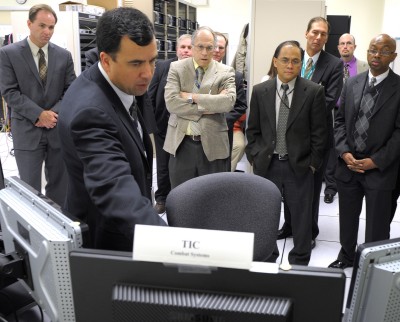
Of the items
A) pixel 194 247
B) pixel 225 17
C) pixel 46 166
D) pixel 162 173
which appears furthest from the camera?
pixel 225 17

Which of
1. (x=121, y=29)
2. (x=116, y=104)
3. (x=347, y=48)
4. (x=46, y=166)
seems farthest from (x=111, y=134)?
(x=347, y=48)

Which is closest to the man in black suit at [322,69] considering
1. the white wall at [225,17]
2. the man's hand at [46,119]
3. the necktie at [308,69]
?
the necktie at [308,69]

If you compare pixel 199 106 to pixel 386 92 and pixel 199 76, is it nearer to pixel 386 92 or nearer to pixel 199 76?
pixel 199 76

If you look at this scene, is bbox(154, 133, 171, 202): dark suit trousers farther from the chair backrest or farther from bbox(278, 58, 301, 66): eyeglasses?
the chair backrest

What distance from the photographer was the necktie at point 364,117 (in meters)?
2.34

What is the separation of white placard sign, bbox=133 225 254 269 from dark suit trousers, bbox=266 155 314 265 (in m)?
1.96

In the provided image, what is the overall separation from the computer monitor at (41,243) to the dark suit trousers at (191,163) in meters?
1.75

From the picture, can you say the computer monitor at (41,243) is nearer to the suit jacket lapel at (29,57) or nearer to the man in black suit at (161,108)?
the suit jacket lapel at (29,57)

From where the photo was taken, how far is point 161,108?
3.38m

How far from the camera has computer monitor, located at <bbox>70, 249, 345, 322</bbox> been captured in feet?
1.98

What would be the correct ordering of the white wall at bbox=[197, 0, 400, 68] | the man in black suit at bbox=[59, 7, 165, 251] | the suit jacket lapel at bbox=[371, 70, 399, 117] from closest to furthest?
the man in black suit at bbox=[59, 7, 165, 251] → the suit jacket lapel at bbox=[371, 70, 399, 117] → the white wall at bbox=[197, 0, 400, 68]

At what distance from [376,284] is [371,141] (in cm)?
179

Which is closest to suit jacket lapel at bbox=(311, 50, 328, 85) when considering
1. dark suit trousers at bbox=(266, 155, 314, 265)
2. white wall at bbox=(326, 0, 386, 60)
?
dark suit trousers at bbox=(266, 155, 314, 265)

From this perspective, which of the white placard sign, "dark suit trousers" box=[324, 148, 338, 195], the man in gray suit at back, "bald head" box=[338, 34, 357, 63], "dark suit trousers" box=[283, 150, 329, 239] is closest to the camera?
the white placard sign
